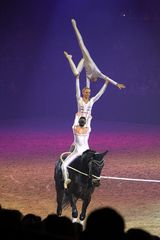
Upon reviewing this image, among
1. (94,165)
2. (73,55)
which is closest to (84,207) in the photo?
(94,165)

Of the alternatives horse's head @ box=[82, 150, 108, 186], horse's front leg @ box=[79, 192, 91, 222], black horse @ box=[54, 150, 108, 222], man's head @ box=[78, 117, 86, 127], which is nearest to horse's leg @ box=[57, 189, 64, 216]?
black horse @ box=[54, 150, 108, 222]

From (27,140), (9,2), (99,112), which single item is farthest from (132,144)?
(9,2)

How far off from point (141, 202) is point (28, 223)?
21.9 ft

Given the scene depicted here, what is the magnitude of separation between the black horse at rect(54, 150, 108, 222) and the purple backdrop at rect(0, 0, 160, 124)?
38.8 feet

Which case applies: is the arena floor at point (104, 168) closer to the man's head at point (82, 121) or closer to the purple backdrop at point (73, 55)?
the purple backdrop at point (73, 55)

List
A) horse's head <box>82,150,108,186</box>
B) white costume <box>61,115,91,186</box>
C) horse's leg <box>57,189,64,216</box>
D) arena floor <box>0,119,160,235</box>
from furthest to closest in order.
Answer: arena floor <box>0,119,160,235</box> → horse's leg <box>57,189,64,216</box> → white costume <box>61,115,91,186</box> → horse's head <box>82,150,108,186</box>

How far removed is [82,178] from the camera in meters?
8.17

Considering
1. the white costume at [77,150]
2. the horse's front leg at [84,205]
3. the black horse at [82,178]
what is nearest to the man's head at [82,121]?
the white costume at [77,150]

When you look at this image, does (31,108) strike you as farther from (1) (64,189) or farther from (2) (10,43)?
(1) (64,189)

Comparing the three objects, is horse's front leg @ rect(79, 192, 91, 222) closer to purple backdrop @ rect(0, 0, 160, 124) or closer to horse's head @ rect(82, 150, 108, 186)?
horse's head @ rect(82, 150, 108, 186)

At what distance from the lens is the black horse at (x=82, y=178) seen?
8.00 m

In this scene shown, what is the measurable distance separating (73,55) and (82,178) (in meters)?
12.7

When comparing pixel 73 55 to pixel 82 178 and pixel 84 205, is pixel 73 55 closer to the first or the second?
pixel 84 205

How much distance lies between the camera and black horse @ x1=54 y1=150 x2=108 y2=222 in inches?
315
